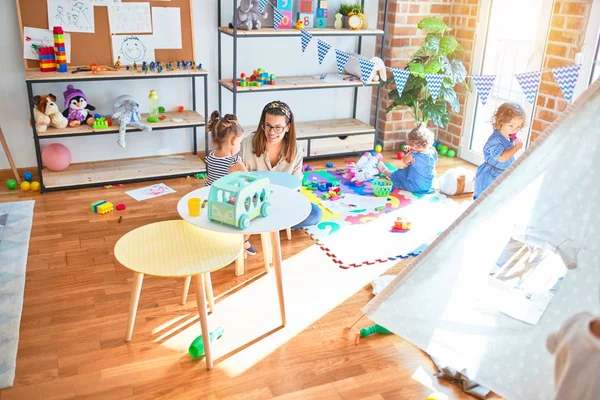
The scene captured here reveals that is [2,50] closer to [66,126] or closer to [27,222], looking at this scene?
[66,126]

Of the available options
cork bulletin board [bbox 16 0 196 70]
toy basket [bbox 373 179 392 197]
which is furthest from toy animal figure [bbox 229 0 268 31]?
toy basket [bbox 373 179 392 197]

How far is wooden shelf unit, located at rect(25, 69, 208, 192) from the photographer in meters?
3.93

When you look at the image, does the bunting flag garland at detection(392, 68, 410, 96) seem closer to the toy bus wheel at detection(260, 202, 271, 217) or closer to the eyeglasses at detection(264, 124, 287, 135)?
the eyeglasses at detection(264, 124, 287, 135)

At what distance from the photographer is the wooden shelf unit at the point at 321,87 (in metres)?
4.32

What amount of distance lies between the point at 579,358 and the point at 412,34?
13.1 ft

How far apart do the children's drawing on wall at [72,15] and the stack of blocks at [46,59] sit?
18 cm

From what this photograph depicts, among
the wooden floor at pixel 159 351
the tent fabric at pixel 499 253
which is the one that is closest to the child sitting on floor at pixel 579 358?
the tent fabric at pixel 499 253

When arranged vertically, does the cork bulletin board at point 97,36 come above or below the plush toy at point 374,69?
above

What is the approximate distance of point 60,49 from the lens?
12.9ft

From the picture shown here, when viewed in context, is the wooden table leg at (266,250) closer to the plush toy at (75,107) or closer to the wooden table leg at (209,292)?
the wooden table leg at (209,292)

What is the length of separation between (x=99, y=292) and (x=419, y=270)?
1.58 m

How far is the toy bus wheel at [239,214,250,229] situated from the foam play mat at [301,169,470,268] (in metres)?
1.02

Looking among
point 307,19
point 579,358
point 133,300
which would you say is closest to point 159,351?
point 133,300

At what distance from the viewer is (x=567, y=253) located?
2.08m
